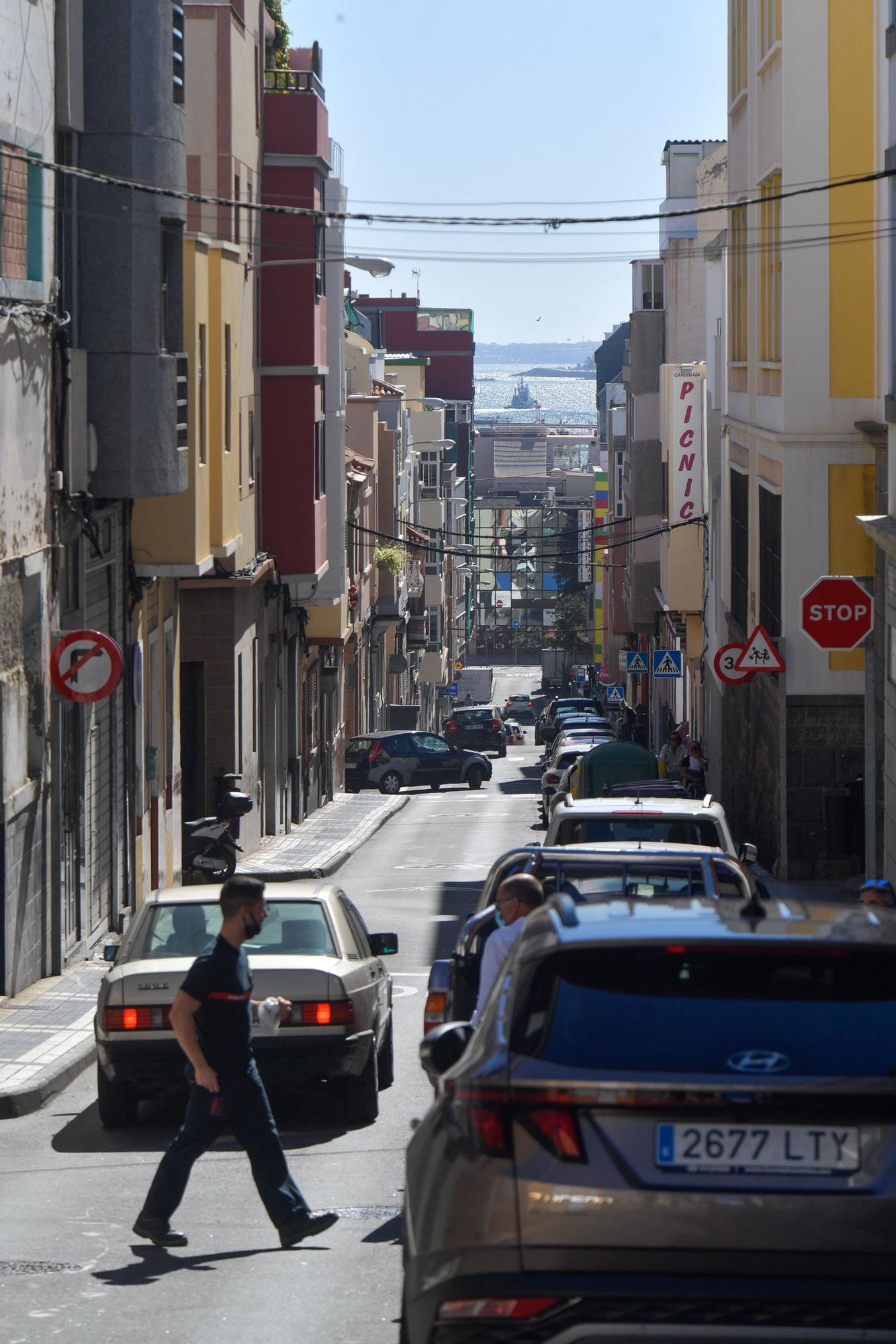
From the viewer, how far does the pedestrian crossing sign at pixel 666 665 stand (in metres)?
43.8

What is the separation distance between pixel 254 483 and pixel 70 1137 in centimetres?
2133

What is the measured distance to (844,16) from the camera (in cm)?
2544

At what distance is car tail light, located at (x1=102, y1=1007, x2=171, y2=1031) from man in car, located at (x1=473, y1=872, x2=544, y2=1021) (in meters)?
2.32

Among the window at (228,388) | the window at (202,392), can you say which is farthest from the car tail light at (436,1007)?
the window at (228,388)

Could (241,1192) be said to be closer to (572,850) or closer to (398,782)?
(572,850)

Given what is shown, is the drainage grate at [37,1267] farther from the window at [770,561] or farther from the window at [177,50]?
the window at [770,561]

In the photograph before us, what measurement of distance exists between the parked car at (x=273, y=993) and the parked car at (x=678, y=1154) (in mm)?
5694

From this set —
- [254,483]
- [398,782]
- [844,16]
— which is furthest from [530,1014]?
[398,782]

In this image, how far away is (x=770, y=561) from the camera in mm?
28438

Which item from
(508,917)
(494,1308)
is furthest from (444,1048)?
(508,917)

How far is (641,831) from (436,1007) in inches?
192

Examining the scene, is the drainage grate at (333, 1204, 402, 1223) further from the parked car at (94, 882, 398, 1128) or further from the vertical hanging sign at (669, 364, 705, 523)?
the vertical hanging sign at (669, 364, 705, 523)

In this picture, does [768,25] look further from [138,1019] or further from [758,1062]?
[758,1062]

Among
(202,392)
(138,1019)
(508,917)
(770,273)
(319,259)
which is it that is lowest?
(138,1019)
